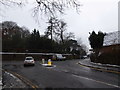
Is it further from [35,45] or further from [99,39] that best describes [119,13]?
[35,45]

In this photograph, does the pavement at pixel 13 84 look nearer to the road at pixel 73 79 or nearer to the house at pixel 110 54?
the road at pixel 73 79

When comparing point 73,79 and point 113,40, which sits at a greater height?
point 113,40

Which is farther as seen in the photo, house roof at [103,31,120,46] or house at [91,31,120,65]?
house roof at [103,31,120,46]

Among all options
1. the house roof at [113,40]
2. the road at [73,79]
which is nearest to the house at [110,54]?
the house roof at [113,40]

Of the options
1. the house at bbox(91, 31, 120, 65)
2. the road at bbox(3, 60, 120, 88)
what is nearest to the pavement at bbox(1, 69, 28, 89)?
the road at bbox(3, 60, 120, 88)

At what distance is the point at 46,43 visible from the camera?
66.3 m

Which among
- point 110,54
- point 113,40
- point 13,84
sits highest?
point 113,40

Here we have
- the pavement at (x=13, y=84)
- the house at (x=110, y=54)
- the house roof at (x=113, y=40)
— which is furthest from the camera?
the house roof at (x=113, y=40)

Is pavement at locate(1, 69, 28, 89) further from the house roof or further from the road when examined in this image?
the house roof

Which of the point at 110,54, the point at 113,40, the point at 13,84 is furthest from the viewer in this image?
the point at 113,40

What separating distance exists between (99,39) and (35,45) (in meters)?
31.4

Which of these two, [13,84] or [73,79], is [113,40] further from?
[13,84]

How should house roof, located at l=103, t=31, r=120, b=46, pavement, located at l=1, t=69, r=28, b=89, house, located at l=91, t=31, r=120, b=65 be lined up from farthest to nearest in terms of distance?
house roof, located at l=103, t=31, r=120, b=46 → house, located at l=91, t=31, r=120, b=65 → pavement, located at l=1, t=69, r=28, b=89

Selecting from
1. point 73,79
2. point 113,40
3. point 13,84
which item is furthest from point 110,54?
point 13,84
